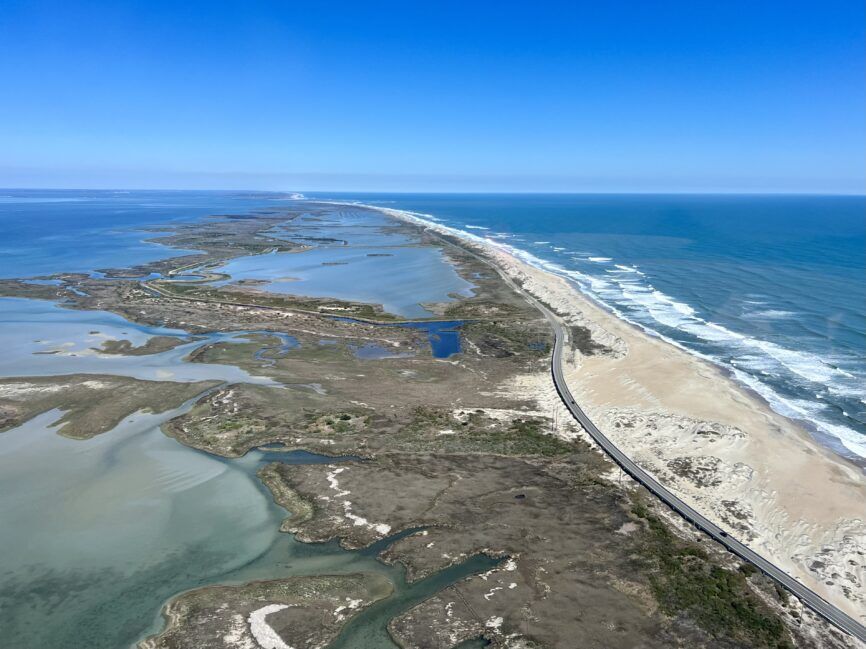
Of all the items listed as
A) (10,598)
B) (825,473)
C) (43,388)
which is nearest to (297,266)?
(43,388)

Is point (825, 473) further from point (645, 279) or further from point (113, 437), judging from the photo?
point (645, 279)

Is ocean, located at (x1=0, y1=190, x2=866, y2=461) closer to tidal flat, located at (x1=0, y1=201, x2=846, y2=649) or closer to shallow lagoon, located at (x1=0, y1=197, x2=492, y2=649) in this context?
tidal flat, located at (x1=0, y1=201, x2=846, y2=649)

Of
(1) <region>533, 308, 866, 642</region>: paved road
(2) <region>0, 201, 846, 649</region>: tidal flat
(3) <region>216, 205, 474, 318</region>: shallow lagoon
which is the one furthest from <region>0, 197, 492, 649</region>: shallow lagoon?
(3) <region>216, 205, 474, 318</region>: shallow lagoon

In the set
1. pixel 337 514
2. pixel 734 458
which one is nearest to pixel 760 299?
pixel 734 458

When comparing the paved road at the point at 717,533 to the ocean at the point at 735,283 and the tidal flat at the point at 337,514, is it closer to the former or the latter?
the tidal flat at the point at 337,514

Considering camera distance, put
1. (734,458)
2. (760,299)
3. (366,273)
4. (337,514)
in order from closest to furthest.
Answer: (337,514) < (734,458) < (760,299) < (366,273)

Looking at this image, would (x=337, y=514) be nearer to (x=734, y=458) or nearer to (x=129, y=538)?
(x=129, y=538)
